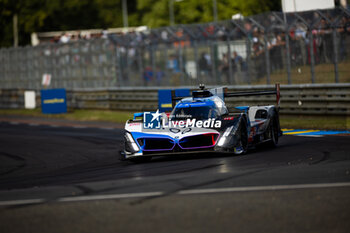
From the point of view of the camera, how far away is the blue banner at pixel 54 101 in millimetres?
33125

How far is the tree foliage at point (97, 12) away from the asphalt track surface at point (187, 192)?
5009 cm

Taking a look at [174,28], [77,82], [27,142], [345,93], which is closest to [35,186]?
[27,142]

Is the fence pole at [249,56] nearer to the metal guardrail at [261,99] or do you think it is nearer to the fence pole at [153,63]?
the metal guardrail at [261,99]

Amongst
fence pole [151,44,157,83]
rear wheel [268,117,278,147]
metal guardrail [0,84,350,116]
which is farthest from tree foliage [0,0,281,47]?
rear wheel [268,117,278,147]

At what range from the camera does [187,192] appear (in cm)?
887

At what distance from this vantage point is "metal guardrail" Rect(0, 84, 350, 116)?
69.8 feet

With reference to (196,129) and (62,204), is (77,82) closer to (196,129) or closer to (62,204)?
(196,129)

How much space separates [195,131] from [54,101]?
21.2m

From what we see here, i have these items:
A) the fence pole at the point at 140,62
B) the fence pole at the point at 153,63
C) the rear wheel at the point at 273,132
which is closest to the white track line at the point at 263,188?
the rear wheel at the point at 273,132

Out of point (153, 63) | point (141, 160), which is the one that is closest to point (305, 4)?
point (153, 63)

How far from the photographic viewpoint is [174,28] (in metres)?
28.9

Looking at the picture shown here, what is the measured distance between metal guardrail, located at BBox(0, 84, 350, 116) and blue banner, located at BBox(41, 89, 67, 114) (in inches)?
46.1

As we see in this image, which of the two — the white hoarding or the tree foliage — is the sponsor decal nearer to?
the white hoarding

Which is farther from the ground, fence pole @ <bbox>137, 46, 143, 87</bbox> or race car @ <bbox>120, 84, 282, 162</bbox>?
fence pole @ <bbox>137, 46, 143, 87</bbox>
